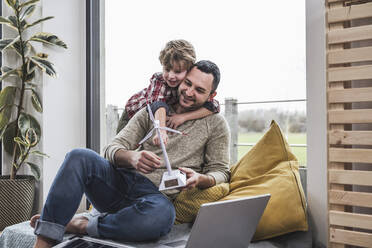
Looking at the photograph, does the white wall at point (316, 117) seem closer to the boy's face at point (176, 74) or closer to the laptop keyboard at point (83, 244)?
the boy's face at point (176, 74)

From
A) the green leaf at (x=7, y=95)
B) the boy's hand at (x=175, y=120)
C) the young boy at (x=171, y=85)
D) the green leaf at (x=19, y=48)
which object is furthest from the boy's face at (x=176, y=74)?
the green leaf at (x=7, y=95)

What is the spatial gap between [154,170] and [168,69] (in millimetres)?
544

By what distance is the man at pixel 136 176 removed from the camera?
1307mm

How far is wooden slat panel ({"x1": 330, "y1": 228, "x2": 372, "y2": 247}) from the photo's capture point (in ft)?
4.11

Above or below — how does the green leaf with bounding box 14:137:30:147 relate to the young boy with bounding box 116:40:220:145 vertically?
below

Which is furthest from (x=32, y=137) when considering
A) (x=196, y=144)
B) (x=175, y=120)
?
(x=196, y=144)

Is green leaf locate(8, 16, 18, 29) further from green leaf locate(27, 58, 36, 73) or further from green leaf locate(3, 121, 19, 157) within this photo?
green leaf locate(3, 121, 19, 157)

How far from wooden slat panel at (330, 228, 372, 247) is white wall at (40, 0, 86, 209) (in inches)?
76.6

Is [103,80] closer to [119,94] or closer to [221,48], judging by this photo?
[119,94]

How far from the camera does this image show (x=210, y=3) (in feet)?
7.99

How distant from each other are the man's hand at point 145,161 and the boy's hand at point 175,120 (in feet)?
0.94

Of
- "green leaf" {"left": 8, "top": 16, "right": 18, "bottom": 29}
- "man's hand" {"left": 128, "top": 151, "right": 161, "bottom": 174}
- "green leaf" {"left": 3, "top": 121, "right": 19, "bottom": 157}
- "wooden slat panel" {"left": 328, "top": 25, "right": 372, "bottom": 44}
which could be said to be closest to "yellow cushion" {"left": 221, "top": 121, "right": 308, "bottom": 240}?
"man's hand" {"left": 128, "top": 151, "right": 161, "bottom": 174}

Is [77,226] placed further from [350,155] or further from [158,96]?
[350,155]

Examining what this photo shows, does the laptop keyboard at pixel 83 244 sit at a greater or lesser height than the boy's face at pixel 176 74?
lesser
